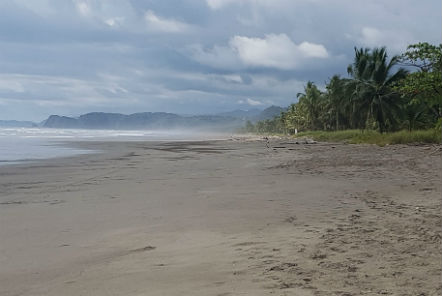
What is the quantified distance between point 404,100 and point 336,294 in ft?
121

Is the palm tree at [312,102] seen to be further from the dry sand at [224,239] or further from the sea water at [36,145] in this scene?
the dry sand at [224,239]

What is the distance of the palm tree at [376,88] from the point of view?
118ft

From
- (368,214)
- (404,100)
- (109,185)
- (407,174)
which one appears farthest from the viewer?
(404,100)

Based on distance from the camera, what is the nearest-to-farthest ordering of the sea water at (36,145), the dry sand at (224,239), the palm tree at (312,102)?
the dry sand at (224,239)
the sea water at (36,145)
the palm tree at (312,102)

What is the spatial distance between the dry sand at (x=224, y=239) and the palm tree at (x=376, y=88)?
28964mm

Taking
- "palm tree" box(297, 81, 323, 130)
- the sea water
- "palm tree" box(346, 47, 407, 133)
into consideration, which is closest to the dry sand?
the sea water

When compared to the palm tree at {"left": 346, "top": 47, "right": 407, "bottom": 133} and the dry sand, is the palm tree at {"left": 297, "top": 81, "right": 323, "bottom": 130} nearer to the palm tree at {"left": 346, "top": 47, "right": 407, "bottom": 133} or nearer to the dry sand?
the palm tree at {"left": 346, "top": 47, "right": 407, "bottom": 133}

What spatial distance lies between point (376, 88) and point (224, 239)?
3600 cm

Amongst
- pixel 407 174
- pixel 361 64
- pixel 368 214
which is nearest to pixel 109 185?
pixel 368 214

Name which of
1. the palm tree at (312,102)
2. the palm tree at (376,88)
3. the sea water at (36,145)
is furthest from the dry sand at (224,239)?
the palm tree at (312,102)

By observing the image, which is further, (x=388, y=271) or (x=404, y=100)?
(x=404, y=100)

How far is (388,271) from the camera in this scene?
341 centimetres

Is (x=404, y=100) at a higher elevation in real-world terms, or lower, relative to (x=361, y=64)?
lower

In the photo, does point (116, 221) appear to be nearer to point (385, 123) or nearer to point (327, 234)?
point (327, 234)
